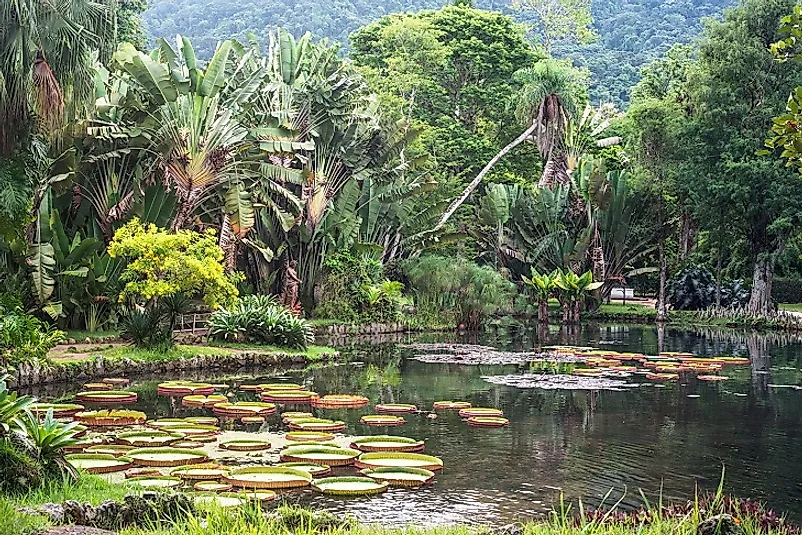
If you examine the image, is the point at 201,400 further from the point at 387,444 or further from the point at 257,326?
the point at 257,326

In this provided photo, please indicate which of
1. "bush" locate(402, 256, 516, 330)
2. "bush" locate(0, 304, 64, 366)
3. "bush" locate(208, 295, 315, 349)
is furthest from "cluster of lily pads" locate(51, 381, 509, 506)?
"bush" locate(402, 256, 516, 330)

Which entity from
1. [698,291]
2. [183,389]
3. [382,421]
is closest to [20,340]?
[183,389]

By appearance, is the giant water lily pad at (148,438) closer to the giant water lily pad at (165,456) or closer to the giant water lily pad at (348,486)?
the giant water lily pad at (165,456)

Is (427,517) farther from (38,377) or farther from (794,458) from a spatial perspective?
(38,377)

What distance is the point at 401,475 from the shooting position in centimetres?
917

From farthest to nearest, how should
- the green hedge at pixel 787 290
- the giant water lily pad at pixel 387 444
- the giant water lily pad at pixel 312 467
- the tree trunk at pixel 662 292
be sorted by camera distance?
the green hedge at pixel 787 290 → the tree trunk at pixel 662 292 → the giant water lily pad at pixel 387 444 → the giant water lily pad at pixel 312 467

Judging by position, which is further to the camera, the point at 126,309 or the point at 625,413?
the point at 126,309

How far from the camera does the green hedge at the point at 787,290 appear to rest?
41562mm

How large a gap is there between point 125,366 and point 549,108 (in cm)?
2531

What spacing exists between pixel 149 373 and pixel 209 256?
2595 mm

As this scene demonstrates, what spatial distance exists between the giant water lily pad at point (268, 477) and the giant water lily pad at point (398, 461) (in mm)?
965

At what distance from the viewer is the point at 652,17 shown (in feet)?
289

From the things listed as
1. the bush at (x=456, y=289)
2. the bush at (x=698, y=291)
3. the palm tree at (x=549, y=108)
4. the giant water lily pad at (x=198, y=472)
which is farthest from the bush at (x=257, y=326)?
the bush at (x=698, y=291)

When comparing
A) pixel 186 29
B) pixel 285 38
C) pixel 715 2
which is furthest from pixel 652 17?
pixel 285 38
